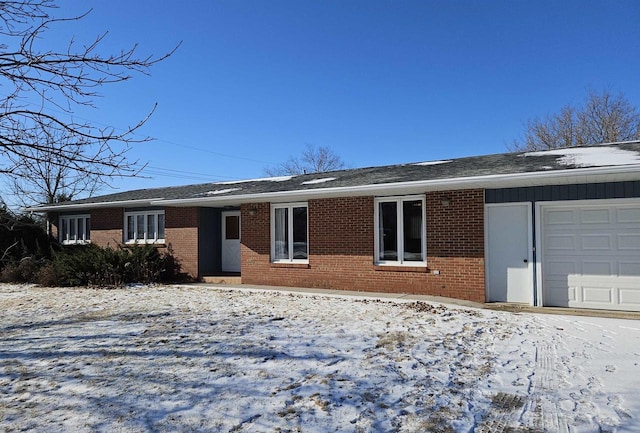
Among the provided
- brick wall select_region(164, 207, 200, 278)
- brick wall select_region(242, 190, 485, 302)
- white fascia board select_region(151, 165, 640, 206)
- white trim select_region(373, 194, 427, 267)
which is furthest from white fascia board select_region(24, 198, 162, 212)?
white trim select_region(373, 194, 427, 267)

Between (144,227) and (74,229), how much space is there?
14.6ft

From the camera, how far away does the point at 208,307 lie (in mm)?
9500

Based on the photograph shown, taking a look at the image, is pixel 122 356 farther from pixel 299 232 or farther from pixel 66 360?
pixel 299 232

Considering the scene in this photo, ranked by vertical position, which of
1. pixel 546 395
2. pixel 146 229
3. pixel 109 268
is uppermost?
pixel 146 229

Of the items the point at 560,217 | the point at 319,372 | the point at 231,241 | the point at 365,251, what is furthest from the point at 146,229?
the point at 560,217

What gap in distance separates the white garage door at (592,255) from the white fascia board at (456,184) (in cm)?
68

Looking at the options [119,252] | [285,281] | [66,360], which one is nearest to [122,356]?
[66,360]

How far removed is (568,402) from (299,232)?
9.30 metres

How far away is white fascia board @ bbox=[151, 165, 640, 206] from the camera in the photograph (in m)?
8.18

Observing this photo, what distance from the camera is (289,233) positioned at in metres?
13.2

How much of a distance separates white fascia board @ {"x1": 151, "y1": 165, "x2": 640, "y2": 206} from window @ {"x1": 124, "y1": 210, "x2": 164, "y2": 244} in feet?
9.81

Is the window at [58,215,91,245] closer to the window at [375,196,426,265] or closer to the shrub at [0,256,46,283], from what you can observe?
the shrub at [0,256,46,283]

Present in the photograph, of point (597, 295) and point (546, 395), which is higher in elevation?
point (597, 295)

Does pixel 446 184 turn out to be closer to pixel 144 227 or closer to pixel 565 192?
pixel 565 192
